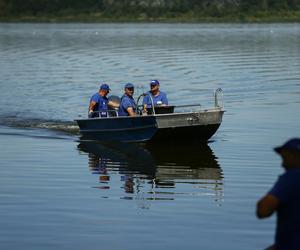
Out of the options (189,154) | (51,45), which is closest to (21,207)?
(189,154)

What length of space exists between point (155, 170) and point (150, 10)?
152411 millimetres

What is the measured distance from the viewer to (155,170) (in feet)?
80.2

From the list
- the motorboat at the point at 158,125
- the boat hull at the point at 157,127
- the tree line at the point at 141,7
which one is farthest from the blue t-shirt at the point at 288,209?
the tree line at the point at 141,7

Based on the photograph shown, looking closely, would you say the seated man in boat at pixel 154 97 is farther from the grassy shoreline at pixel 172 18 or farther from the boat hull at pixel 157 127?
the grassy shoreline at pixel 172 18

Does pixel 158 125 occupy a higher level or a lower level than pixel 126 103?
lower

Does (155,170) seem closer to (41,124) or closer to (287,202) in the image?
(41,124)

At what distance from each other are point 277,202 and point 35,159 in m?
17.1

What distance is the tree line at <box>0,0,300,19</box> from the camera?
165m

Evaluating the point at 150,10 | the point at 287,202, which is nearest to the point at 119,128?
the point at 287,202

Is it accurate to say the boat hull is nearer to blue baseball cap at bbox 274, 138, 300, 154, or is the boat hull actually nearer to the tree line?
blue baseball cap at bbox 274, 138, 300, 154

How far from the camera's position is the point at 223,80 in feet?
171

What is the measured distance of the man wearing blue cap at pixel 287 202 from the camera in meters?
9.61

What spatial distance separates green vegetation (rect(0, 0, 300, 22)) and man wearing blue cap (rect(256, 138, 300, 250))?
5921 inches

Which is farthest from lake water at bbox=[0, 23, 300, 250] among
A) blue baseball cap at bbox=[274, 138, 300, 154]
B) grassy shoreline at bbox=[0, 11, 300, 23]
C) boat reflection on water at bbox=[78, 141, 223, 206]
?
grassy shoreline at bbox=[0, 11, 300, 23]
